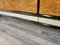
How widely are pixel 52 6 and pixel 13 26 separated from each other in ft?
1.71

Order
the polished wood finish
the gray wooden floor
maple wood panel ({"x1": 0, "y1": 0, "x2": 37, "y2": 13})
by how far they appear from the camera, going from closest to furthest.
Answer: the gray wooden floor
the polished wood finish
maple wood panel ({"x1": 0, "y1": 0, "x2": 37, "y2": 13})

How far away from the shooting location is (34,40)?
3.37 feet

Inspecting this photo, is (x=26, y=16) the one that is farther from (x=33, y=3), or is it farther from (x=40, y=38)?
(x=40, y=38)

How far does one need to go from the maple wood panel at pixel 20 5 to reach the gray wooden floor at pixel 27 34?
20cm

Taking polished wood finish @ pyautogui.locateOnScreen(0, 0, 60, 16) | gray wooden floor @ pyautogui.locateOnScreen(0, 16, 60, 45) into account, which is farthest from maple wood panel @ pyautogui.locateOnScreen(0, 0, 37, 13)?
gray wooden floor @ pyautogui.locateOnScreen(0, 16, 60, 45)

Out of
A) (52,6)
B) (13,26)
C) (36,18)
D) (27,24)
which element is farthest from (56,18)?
(13,26)

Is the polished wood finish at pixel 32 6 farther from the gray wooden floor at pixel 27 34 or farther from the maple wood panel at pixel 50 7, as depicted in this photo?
the gray wooden floor at pixel 27 34

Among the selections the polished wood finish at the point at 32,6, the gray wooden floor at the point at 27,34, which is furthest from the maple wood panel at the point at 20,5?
the gray wooden floor at the point at 27,34

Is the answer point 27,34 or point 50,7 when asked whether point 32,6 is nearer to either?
point 50,7

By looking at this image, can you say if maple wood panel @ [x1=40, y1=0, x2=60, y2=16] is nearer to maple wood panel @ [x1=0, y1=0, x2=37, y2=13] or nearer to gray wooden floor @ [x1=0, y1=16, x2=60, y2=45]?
maple wood panel @ [x1=0, y1=0, x2=37, y2=13]

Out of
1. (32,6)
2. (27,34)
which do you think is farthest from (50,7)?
(27,34)

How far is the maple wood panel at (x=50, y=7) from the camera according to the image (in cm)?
110

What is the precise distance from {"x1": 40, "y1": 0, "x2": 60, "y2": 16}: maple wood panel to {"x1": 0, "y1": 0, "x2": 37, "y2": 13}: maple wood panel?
9 cm

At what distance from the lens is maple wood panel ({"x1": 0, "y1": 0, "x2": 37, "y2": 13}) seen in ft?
4.14
